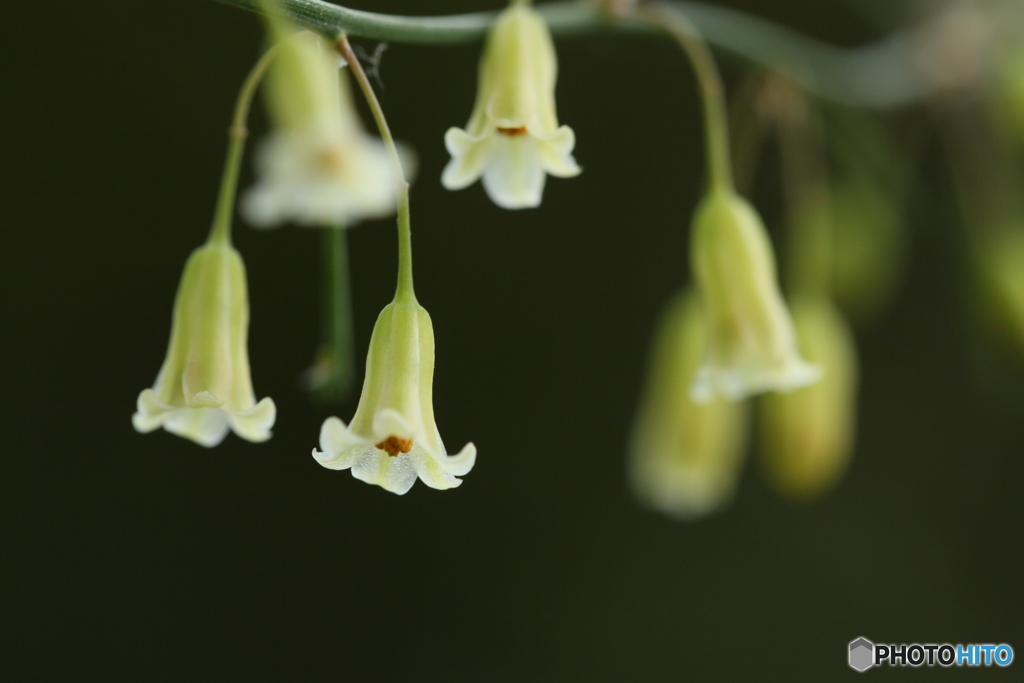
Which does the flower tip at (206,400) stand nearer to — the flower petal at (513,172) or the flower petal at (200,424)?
the flower petal at (200,424)

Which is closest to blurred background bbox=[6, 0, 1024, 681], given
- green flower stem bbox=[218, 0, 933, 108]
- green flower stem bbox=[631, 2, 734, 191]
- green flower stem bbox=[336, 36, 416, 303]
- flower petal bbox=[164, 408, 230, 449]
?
green flower stem bbox=[218, 0, 933, 108]

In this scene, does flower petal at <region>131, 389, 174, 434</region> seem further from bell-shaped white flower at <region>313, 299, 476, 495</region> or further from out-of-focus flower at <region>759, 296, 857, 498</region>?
out-of-focus flower at <region>759, 296, 857, 498</region>

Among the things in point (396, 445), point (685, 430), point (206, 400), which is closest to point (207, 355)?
point (206, 400)

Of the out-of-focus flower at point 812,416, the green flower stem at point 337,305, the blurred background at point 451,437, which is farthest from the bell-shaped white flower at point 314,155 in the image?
the blurred background at point 451,437

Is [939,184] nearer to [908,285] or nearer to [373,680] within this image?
[908,285]

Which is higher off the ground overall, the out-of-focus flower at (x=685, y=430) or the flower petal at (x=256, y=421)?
the out-of-focus flower at (x=685, y=430)

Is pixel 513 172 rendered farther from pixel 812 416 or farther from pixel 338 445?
pixel 812 416
